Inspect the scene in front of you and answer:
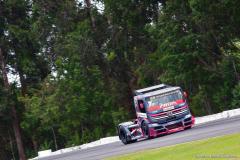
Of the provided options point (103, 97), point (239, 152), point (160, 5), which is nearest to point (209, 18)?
point (160, 5)

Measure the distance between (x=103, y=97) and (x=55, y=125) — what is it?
16.5ft

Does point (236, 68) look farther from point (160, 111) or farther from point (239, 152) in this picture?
point (239, 152)

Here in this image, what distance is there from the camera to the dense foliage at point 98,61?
51969 mm

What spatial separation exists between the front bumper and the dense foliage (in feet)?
58.8

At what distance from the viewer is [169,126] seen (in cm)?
3247

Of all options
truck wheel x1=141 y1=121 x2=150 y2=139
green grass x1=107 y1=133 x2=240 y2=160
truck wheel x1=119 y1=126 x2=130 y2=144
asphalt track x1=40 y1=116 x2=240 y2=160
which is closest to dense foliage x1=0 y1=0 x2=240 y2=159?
truck wheel x1=119 y1=126 x2=130 y2=144

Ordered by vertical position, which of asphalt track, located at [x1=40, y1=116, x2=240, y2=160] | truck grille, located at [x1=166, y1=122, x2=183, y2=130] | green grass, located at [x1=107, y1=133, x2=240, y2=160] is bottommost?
green grass, located at [x1=107, y1=133, x2=240, y2=160]

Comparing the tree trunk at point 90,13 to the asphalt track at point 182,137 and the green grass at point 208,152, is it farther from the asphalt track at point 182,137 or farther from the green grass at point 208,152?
the green grass at point 208,152

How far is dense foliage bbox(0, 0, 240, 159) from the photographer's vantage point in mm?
51969

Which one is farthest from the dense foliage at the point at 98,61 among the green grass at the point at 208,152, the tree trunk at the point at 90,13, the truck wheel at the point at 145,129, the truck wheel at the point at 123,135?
the green grass at the point at 208,152

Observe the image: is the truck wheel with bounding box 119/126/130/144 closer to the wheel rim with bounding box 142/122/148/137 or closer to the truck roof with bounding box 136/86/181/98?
the wheel rim with bounding box 142/122/148/137

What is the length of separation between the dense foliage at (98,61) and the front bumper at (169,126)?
58.8ft

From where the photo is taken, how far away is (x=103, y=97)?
60.8 m

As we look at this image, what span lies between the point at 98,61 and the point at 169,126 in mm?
31249
